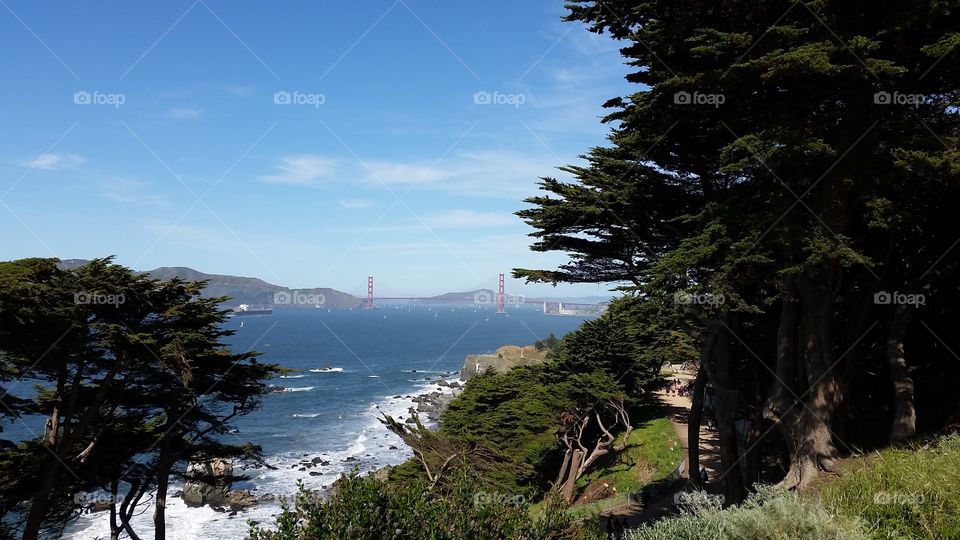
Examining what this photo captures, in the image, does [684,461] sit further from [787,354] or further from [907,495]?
[907,495]

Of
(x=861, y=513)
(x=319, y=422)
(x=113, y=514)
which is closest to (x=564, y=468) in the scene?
(x=113, y=514)

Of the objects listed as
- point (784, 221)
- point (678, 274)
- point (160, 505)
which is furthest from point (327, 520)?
point (160, 505)

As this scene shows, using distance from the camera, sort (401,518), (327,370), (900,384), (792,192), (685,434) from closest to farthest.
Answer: (401,518) → (792,192) → (900,384) → (685,434) → (327,370)

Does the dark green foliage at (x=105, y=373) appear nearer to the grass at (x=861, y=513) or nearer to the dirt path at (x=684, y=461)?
the dirt path at (x=684, y=461)

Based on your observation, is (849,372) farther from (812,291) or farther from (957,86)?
(957,86)

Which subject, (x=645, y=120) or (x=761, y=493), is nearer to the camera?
(x=761, y=493)

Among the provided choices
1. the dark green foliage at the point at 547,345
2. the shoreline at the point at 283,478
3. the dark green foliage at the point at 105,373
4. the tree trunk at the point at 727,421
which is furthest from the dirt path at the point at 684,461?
the dark green foliage at the point at 547,345
